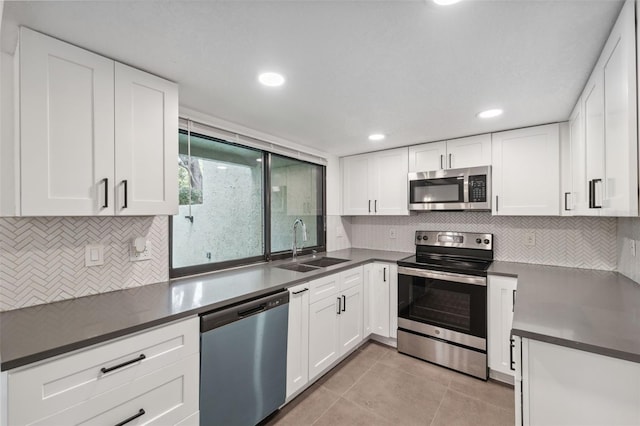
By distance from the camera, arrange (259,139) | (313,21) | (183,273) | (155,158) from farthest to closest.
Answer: (259,139) < (183,273) < (155,158) < (313,21)

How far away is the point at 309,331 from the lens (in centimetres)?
217

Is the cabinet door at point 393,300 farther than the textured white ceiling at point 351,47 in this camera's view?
Yes

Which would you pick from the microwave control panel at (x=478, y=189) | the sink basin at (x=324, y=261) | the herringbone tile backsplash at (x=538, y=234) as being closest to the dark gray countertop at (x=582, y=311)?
the herringbone tile backsplash at (x=538, y=234)

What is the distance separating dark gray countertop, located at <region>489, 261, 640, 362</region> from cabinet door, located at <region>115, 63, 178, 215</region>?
1878 millimetres

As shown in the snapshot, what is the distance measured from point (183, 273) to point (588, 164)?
2.70 m

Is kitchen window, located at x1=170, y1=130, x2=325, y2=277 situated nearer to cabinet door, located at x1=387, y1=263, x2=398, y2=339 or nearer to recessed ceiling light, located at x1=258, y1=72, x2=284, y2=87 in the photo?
recessed ceiling light, located at x1=258, y1=72, x2=284, y2=87

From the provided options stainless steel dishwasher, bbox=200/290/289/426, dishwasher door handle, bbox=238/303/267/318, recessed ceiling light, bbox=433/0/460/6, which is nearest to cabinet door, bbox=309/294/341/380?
stainless steel dishwasher, bbox=200/290/289/426

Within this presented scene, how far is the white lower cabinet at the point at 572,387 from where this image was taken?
1.02m

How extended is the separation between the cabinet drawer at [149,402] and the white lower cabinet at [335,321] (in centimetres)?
96

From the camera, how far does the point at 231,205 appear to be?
8.14 ft

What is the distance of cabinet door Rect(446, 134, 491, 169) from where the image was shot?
2656 mm

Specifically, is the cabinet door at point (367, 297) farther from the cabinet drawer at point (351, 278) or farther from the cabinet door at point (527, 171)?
the cabinet door at point (527, 171)

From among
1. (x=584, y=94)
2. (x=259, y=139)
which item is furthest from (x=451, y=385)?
(x=259, y=139)

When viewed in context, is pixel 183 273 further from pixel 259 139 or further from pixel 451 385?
pixel 451 385
